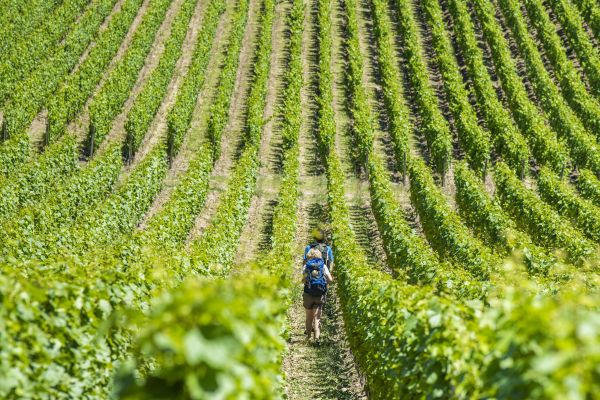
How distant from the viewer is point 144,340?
2.73 meters

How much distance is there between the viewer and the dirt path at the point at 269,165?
17597mm

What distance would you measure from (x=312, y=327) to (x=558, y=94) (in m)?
22.0

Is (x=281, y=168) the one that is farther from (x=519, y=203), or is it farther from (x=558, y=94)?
(x=558, y=94)

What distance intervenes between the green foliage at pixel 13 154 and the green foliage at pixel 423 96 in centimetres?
1544

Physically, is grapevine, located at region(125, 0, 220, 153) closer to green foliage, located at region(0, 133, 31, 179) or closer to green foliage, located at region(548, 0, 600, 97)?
green foliage, located at region(0, 133, 31, 179)

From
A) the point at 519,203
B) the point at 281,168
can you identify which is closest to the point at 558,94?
the point at 519,203

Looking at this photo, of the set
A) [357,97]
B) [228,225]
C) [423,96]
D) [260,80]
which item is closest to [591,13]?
[423,96]

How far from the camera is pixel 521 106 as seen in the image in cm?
2661

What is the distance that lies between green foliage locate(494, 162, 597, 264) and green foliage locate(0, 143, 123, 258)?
483 inches

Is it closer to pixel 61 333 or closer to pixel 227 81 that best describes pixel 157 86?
pixel 227 81

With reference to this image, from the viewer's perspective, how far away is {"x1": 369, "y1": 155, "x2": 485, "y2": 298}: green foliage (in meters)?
8.73

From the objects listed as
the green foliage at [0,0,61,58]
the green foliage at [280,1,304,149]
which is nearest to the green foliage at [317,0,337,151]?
the green foliage at [280,1,304,149]

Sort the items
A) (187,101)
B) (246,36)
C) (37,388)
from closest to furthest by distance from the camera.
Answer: (37,388), (187,101), (246,36)

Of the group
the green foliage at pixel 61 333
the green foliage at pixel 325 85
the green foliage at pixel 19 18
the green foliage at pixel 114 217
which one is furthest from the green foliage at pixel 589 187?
the green foliage at pixel 19 18
